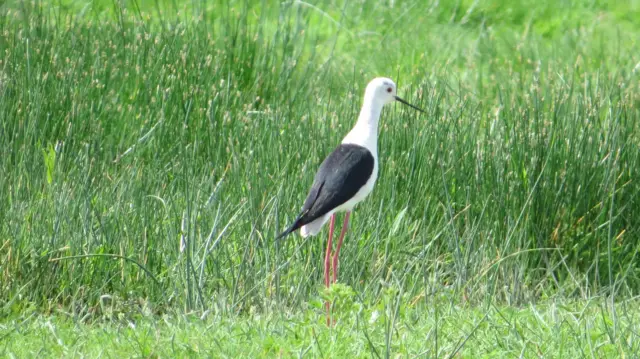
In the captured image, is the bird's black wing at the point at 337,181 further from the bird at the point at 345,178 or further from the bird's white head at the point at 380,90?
the bird's white head at the point at 380,90

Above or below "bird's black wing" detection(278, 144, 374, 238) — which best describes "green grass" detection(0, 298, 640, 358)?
below

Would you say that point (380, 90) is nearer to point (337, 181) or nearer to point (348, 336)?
point (337, 181)

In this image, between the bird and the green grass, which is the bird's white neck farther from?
the green grass

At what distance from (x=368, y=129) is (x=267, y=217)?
543mm

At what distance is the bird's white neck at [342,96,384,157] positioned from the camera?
396 cm

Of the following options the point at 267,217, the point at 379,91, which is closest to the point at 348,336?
the point at 267,217

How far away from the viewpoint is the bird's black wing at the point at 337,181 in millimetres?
3756

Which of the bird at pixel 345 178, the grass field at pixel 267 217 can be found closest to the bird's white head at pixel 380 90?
the bird at pixel 345 178

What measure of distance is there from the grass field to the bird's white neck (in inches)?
14.2

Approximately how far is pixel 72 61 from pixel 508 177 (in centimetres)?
256

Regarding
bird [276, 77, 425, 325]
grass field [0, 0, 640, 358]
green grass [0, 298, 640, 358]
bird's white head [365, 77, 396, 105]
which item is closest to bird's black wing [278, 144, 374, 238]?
bird [276, 77, 425, 325]

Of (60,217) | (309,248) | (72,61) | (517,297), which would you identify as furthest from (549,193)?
(72,61)

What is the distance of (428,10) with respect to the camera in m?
10.0

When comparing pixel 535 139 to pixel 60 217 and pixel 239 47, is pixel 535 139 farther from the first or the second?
pixel 239 47
